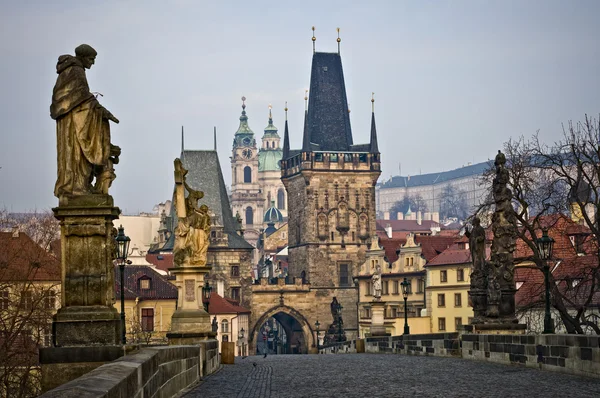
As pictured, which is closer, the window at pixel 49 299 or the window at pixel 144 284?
the window at pixel 49 299

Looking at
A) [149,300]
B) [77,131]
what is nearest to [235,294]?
[149,300]

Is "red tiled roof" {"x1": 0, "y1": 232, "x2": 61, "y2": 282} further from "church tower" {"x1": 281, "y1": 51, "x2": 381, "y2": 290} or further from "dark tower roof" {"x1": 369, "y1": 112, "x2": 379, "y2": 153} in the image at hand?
"dark tower roof" {"x1": 369, "y1": 112, "x2": 379, "y2": 153}

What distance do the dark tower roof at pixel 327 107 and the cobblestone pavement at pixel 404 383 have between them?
103342 mm

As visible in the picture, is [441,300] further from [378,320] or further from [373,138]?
[378,320]

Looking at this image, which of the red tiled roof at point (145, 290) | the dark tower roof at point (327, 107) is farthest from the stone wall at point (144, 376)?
the dark tower roof at point (327, 107)

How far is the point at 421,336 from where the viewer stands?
34.8 metres

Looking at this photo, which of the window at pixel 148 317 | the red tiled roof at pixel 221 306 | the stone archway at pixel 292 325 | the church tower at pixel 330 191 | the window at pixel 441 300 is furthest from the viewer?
the church tower at pixel 330 191

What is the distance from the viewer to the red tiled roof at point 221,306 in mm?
101938

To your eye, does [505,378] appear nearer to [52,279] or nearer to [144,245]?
[52,279]

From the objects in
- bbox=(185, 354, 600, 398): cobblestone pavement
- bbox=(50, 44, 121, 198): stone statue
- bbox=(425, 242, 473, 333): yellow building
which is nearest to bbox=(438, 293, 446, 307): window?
bbox=(425, 242, 473, 333): yellow building

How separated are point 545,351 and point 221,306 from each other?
277ft

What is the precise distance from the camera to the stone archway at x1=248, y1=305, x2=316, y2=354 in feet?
384

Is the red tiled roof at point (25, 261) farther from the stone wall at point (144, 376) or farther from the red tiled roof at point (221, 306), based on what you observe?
the red tiled roof at point (221, 306)

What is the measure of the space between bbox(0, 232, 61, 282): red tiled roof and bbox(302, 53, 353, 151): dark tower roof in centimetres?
7138
